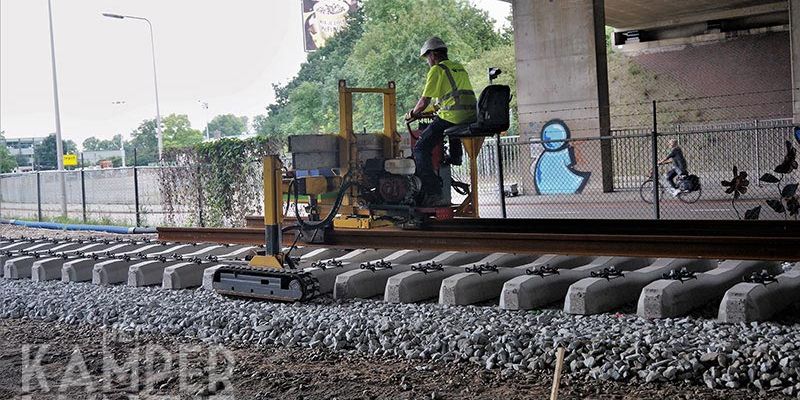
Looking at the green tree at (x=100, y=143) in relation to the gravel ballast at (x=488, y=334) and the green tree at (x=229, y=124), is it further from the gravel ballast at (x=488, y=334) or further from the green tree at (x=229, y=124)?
the gravel ballast at (x=488, y=334)

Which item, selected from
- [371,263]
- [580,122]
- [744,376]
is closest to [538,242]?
[371,263]

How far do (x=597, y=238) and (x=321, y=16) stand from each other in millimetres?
99578

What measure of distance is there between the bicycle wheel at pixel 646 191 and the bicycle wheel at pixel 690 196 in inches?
30.1

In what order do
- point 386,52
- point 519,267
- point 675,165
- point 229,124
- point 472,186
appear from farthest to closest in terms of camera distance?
point 229,124
point 386,52
point 675,165
point 472,186
point 519,267

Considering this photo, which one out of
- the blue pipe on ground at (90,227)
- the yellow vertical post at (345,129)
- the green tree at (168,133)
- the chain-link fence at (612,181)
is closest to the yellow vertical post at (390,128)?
the yellow vertical post at (345,129)

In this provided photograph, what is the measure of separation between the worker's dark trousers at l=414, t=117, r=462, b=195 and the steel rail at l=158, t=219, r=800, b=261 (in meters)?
0.49

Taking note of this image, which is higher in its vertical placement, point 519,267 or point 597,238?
point 597,238

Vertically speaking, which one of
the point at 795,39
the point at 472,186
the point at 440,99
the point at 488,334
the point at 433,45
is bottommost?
the point at 488,334

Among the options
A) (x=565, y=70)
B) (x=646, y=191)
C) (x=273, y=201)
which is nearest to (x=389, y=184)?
(x=273, y=201)

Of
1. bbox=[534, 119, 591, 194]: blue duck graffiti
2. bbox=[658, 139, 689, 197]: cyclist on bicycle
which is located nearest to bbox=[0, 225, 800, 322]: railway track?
bbox=[658, 139, 689, 197]: cyclist on bicycle

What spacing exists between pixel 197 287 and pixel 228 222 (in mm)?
11169

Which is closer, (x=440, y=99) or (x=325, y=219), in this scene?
(x=325, y=219)

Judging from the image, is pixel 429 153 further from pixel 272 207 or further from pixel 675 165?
pixel 675 165

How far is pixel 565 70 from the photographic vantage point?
27.9 meters
